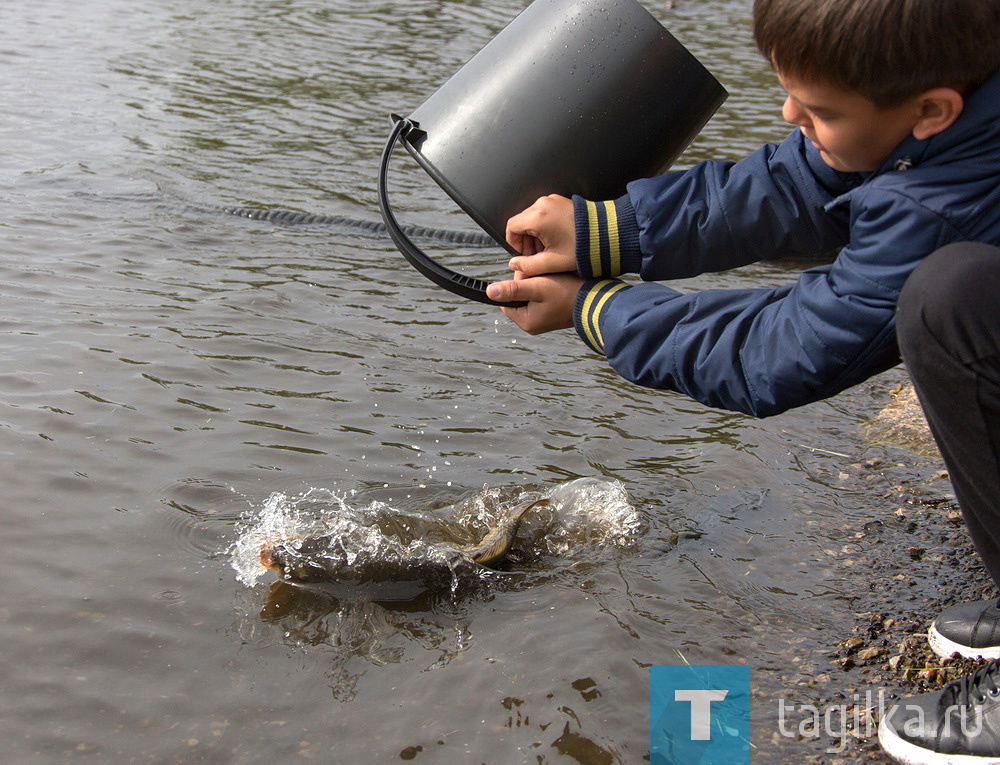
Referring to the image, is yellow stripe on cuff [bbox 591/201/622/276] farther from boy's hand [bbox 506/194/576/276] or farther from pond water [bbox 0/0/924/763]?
pond water [bbox 0/0/924/763]

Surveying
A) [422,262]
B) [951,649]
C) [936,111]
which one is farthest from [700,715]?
[936,111]

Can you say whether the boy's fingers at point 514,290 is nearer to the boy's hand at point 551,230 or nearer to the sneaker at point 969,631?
the boy's hand at point 551,230

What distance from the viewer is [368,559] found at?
2.71 meters

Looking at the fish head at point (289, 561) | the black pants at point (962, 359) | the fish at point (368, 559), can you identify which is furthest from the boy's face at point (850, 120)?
the fish head at point (289, 561)

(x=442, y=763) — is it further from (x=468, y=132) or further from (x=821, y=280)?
(x=468, y=132)

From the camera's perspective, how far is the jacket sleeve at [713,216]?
90.7 inches

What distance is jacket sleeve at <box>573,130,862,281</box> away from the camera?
2.30 metres

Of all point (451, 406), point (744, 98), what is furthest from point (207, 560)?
point (744, 98)

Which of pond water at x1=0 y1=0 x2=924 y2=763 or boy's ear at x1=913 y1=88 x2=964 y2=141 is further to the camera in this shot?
pond water at x1=0 y1=0 x2=924 y2=763

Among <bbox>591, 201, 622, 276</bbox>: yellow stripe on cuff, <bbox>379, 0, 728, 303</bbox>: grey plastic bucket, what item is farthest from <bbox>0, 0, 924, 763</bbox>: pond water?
<bbox>379, 0, 728, 303</bbox>: grey plastic bucket

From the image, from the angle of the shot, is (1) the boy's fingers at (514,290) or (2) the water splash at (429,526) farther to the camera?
(2) the water splash at (429,526)

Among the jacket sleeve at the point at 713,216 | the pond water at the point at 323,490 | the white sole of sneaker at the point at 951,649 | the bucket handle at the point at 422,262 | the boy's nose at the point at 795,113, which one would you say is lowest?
the pond water at the point at 323,490

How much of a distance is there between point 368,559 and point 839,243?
1414 millimetres

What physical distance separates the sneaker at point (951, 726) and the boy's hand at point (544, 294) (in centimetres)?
112
